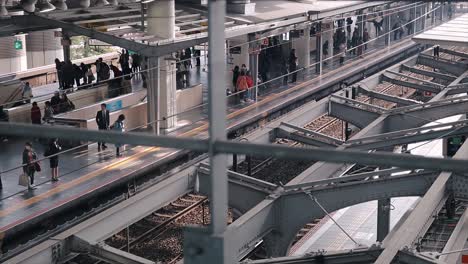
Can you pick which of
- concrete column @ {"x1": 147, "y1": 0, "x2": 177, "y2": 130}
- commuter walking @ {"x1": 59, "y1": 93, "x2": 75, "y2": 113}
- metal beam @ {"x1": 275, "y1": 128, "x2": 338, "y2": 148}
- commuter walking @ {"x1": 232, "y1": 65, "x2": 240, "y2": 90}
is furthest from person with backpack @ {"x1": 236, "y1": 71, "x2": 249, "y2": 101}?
metal beam @ {"x1": 275, "y1": 128, "x2": 338, "y2": 148}

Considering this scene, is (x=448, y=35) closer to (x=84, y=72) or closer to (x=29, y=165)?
(x=84, y=72)

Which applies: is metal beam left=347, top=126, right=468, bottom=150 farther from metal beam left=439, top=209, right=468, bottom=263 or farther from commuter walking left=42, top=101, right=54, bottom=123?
commuter walking left=42, top=101, right=54, bottom=123

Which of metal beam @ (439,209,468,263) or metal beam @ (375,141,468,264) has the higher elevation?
metal beam @ (375,141,468,264)

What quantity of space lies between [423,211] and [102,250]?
3.38 meters

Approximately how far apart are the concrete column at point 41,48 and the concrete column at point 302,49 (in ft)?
31.9

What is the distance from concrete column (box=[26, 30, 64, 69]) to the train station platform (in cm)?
1157

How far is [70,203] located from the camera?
1267 centimetres

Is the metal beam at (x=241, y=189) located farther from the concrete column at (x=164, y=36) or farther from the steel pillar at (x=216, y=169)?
the concrete column at (x=164, y=36)

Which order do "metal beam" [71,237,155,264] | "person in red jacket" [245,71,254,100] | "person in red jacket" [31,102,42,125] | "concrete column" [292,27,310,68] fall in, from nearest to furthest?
"metal beam" [71,237,155,264] < "person in red jacket" [31,102,42,125] < "person in red jacket" [245,71,254,100] < "concrete column" [292,27,310,68]

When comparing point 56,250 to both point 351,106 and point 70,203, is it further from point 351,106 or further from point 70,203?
point 351,106

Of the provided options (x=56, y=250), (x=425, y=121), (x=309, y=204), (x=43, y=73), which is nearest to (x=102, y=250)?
(x=56, y=250)

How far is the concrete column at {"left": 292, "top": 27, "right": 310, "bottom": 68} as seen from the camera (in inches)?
1098

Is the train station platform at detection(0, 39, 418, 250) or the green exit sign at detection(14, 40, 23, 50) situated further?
the green exit sign at detection(14, 40, 23, 50)

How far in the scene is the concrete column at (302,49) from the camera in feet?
91.5
